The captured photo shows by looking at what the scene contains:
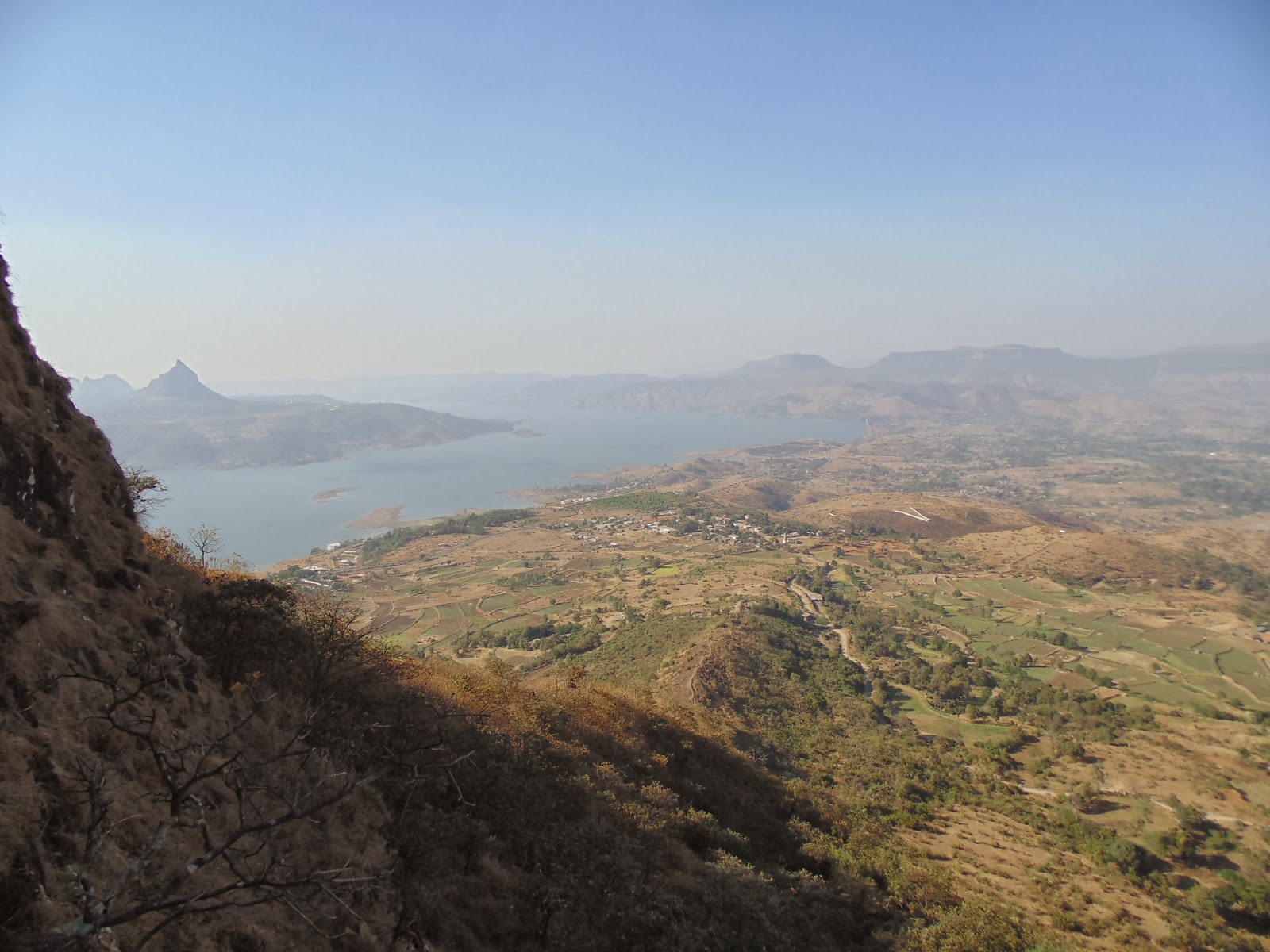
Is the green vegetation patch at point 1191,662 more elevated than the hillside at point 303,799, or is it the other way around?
the hillside at point 303,799

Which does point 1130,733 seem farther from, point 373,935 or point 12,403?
point 12,403

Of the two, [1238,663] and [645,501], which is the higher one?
[645,501]

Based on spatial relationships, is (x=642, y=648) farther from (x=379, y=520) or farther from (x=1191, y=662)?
(x=379, y=520)

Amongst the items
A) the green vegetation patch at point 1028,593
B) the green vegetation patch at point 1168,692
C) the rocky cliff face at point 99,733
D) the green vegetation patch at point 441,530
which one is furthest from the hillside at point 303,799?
the green vegetation patch at point 441,530

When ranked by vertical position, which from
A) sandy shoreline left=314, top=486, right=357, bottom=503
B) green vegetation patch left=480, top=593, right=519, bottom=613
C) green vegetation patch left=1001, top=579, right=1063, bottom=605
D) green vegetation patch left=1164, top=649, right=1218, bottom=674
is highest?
sandy shoreline left=314, top=486, right=357, bottom=503

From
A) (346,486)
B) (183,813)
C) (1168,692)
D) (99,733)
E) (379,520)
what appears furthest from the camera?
(346,486)

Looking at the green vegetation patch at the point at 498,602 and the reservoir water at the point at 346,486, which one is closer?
the green vegetation patch at the point at 498,602

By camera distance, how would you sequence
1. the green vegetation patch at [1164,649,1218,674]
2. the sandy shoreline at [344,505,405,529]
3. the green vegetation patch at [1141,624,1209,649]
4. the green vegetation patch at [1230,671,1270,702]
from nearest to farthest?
the green vegetation patch at [1230,671,1270,702]
the green vegetation patch at [1164,649,1218,674]
the green vegetation patch at [1141,624,1209,649]
the sandy shoreline at [344,505,405,529]

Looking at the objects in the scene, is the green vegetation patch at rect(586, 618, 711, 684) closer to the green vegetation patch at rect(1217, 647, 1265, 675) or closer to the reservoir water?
the green vegetation patch at rect(1217, 647, 1265, 675)

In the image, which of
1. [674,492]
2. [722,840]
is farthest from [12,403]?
[674,492]

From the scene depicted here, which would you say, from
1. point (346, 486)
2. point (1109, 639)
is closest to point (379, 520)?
point (346, 486)

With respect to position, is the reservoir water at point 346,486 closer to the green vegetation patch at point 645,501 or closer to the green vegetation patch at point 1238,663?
the green vegetation patch at point 645,501

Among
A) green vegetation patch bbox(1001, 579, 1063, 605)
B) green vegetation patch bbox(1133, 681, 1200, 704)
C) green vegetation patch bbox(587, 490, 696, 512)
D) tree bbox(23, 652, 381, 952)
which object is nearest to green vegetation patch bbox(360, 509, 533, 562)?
green vegetation patch bbox(587, 490, 696, 512)
